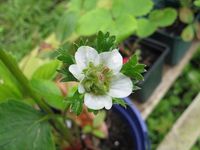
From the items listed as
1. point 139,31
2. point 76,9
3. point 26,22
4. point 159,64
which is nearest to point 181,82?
point 159,64

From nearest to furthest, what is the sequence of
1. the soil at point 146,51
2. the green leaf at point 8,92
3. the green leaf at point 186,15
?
the green leaf at point 8,92 < the green leaf at point 186,15 < the soil at point 146,51

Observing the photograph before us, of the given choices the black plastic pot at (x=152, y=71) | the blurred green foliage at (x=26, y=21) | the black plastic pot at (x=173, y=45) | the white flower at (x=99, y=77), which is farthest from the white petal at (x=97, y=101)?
the blurred green foliage at (x=26, y=21)

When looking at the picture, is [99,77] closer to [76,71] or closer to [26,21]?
[76,71]

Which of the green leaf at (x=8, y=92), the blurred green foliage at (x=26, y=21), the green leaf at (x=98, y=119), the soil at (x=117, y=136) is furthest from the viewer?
the blurred green foliage at (x=26, y=21)

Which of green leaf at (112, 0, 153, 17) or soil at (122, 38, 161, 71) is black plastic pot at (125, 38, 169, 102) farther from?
green leaf at (112, 0, 153, 17)

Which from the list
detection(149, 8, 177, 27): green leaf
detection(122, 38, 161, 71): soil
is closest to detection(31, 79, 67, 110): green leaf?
detection(149, 8, 177, 27): green leaf

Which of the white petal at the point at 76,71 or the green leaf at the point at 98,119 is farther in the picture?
the green leaf at the point at 98,119

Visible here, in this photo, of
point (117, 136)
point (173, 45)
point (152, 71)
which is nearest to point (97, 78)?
point (117, 136)

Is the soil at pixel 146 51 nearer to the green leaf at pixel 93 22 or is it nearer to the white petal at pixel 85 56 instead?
the green leaf at pixel 93 22
